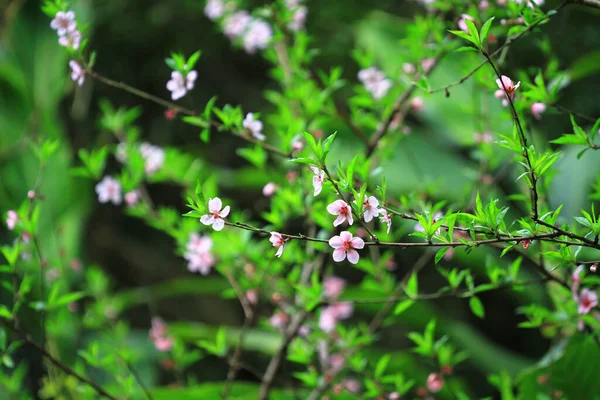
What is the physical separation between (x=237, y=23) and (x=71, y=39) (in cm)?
38

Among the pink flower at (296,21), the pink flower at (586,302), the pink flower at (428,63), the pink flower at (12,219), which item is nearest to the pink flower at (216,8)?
the pink flower at (296,21)

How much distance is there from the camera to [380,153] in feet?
2.90

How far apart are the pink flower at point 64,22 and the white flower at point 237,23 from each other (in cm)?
36

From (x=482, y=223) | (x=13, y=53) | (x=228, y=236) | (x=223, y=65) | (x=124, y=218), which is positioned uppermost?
(x=223, y=65)

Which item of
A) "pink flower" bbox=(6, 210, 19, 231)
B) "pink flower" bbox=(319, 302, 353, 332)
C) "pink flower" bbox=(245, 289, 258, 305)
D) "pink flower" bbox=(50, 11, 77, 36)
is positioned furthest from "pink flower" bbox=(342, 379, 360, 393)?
"pink flower" bbox=(50, 11, 77, 36)

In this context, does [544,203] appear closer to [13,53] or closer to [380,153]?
[380,153]

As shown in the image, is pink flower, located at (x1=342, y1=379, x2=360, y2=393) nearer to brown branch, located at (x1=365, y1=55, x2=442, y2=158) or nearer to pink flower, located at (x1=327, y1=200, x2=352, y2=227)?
brown branch, located at (x1=365, y1=55, x2=442, y2=158)

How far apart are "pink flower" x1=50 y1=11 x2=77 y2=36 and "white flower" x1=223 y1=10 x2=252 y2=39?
363 millimetres

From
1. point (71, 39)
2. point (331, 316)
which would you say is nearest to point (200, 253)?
point (331, 316)

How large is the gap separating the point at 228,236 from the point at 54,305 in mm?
265

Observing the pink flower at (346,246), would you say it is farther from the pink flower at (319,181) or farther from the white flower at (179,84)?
the white flower at (179,84)

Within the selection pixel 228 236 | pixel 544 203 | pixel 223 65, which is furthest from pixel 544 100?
pixel 223 65

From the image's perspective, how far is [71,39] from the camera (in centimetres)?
67

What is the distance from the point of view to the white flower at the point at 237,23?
1.00m
